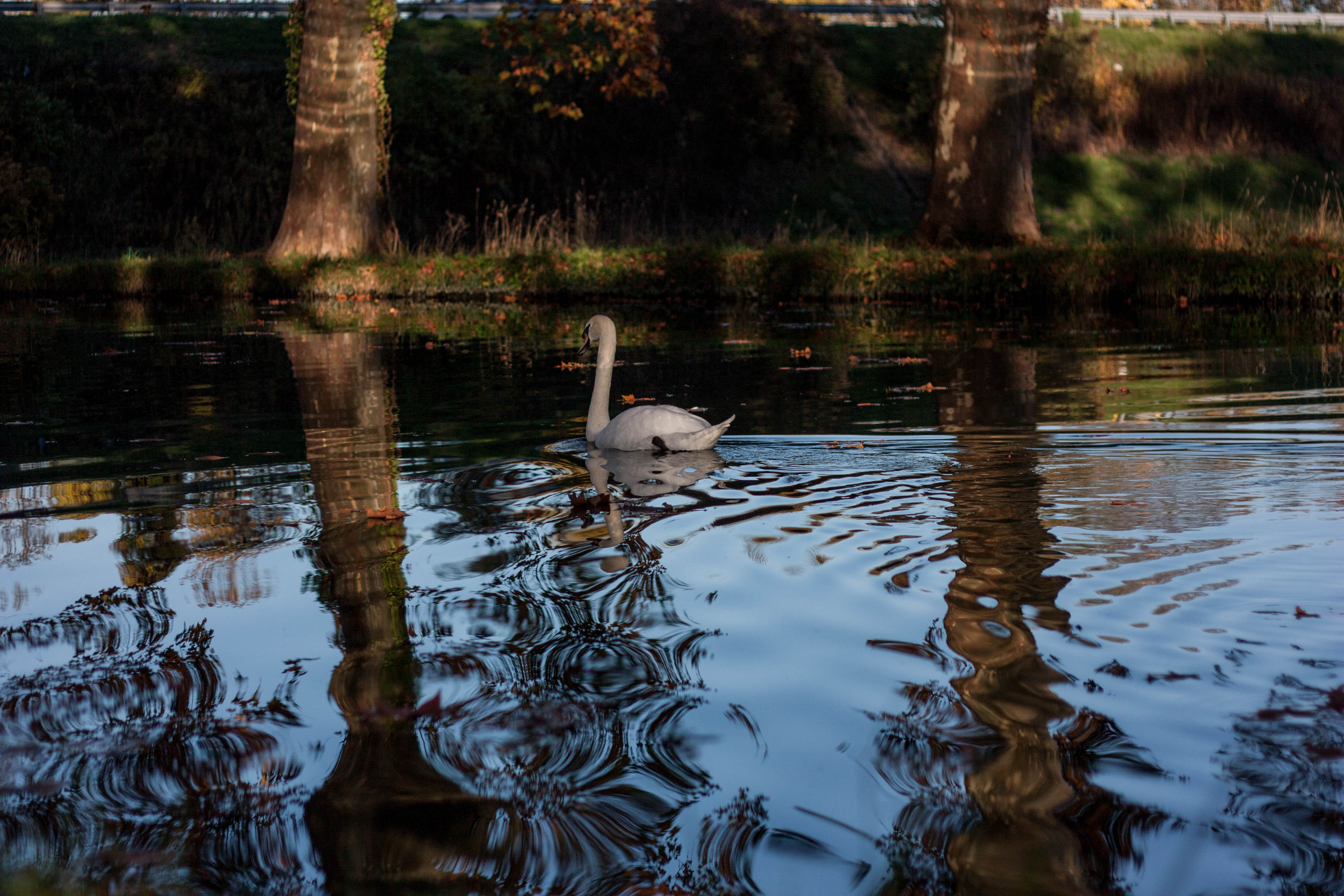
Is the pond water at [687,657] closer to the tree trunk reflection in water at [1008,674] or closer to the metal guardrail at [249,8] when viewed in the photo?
the tree trunk reflection in water at [1008,674]

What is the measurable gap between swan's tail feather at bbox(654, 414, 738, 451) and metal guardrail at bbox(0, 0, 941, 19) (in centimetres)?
3435

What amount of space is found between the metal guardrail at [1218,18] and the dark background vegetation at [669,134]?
1048mm

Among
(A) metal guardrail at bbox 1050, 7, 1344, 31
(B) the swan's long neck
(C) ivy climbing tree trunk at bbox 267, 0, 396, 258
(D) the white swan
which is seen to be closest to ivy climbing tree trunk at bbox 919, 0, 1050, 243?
(C) ivy climbing tree trunk at bbox 267, 0, 396, 258

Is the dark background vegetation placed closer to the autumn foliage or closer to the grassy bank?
the autumn foliage

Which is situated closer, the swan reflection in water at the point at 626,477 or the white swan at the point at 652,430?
the swan reflection in water at the point at 626,477

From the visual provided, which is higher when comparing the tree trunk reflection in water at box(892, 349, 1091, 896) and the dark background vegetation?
the dark background vegetation

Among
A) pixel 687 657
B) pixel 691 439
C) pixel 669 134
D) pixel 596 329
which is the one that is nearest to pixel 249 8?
pixel 669 134

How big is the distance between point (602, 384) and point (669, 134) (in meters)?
28.4

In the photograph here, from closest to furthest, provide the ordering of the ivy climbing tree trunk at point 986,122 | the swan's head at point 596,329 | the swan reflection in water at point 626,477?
the swan reflection in water at point 626,477 → the swan's head at point 596,329 → the ivy climbing tree trunk at point 986,122

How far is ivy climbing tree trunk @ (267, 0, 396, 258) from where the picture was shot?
77.5 feet

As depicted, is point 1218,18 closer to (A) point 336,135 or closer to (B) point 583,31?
(B) point 583,31

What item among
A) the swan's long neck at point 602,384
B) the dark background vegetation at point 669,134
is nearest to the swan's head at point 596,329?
the swan's long neck at point 602,384

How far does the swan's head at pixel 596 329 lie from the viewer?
8.07 meters

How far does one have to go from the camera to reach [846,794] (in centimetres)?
299
